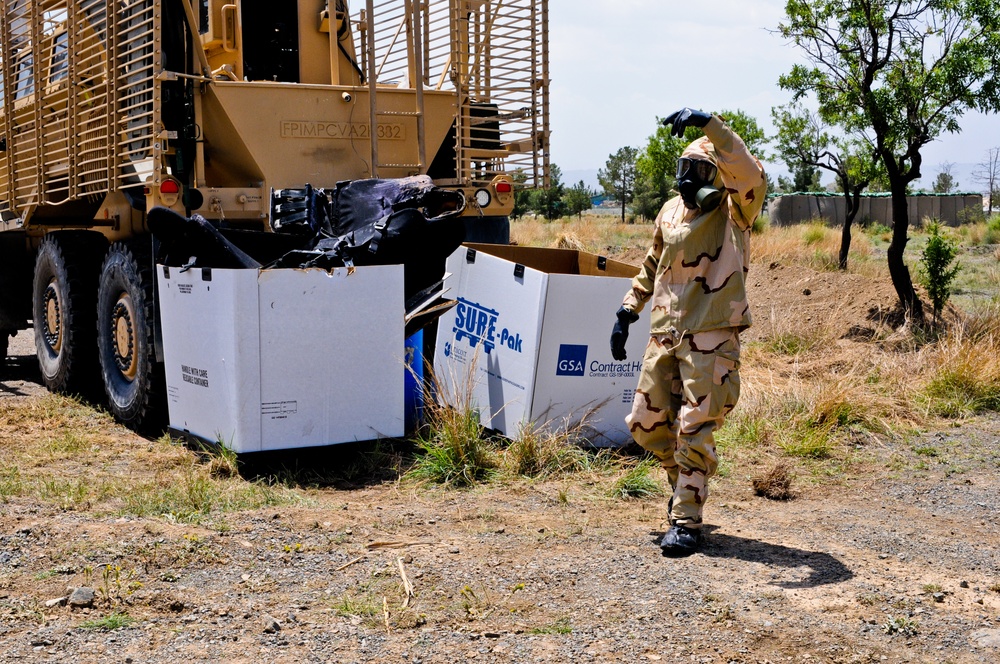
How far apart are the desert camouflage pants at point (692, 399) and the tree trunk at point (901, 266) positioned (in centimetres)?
640

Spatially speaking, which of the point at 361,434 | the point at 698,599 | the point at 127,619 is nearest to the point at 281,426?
the point at 361,434

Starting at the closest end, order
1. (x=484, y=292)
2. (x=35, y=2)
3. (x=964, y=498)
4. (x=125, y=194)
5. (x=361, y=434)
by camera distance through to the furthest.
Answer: (x=964, y=498) → (x=361, y=434) → (x=484, y=292) → (x=125, y=194) → (x=35, y=2)

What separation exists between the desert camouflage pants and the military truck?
3.35 meters

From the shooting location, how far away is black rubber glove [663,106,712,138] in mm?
4371

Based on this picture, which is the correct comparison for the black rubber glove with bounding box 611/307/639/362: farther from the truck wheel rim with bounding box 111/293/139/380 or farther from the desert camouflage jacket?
the truck wheel rim with bounding box 111/293/139/380

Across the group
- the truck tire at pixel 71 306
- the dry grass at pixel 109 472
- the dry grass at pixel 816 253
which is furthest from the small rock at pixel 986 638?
the dry grass at pixel 816 253

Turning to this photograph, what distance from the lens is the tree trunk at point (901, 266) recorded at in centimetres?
1046

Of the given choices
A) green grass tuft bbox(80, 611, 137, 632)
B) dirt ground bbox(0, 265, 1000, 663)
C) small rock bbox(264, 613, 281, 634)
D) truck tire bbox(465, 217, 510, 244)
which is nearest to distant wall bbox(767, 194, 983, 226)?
truck tire bbox(465, 217, 510, 244)

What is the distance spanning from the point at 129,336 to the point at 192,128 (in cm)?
142

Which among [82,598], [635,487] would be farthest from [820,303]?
[82,598]

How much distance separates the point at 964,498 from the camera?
5605mm

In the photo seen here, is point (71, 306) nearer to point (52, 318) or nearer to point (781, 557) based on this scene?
point (52, 318)

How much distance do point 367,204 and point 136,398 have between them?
6.49 feet

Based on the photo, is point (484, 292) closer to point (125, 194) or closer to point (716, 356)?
point (716, 356)
